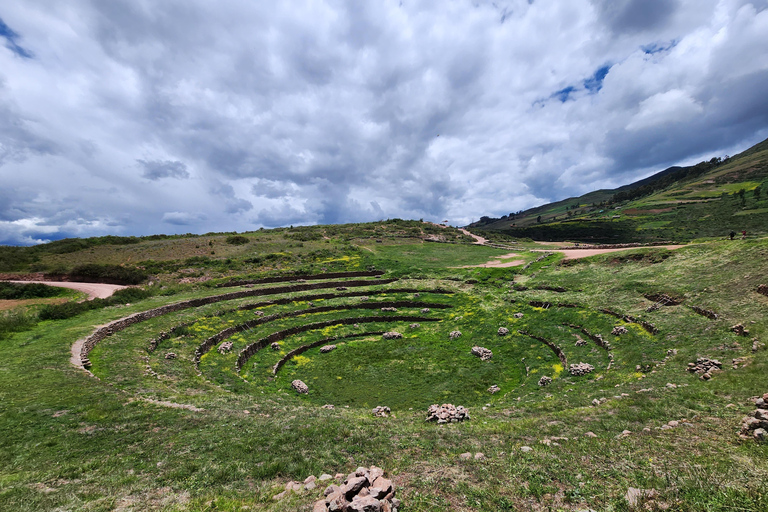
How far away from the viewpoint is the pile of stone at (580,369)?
52.8ft

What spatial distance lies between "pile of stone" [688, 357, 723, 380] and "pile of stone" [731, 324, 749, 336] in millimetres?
3308

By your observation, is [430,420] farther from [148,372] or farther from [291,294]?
[291,294]

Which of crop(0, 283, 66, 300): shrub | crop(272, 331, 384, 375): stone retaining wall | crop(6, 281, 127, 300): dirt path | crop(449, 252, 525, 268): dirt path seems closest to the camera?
crop(272, 331, 384, 375): stone retaining wall

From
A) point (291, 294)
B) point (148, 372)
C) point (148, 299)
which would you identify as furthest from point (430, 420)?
point (148, 299)

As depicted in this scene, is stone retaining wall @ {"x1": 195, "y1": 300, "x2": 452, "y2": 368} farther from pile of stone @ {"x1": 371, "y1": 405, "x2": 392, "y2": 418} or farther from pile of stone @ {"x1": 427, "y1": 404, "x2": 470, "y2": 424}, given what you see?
pile of stone @ {"x1": 427, "y1": 404, "x2": 470, "y2": 424}

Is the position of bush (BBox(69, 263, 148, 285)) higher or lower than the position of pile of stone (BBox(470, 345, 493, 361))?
higher

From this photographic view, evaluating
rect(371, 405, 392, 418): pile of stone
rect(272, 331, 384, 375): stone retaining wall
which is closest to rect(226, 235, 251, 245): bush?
rect(272, 331, 384, 375): stone retaining wall

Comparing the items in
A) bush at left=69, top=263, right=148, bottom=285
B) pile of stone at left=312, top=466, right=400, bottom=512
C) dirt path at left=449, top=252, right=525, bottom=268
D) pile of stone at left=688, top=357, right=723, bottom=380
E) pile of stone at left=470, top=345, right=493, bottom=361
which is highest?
bush at left=69, top=263, right=148, bottom=285

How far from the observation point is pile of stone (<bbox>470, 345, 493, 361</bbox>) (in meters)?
21.3

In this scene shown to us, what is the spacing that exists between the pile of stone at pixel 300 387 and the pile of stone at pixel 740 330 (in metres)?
23.0

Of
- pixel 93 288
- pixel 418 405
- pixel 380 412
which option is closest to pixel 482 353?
pixel 418 405

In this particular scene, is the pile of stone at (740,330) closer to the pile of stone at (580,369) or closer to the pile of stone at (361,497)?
the pile of stone at (580,369)

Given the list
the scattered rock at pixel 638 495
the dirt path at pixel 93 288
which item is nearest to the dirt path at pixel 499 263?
the scattered rock at pixel 638 495

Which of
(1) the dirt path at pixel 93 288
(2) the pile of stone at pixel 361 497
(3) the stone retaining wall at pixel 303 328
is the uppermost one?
(1) the dirt path at pixel 93 288
